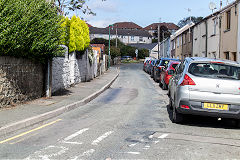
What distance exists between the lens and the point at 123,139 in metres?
6.17

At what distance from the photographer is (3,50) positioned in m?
8.89

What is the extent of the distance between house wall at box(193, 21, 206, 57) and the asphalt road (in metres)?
18.5

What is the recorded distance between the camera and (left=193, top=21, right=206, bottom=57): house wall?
26309 mm

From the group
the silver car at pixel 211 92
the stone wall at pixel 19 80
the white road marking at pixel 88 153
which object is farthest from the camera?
the stone wall at pixel 19 80

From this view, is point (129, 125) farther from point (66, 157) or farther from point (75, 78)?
point (75, 78)

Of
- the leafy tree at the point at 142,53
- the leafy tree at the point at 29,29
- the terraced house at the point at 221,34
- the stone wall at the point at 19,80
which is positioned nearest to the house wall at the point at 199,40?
the terraced house at the point at 221,34

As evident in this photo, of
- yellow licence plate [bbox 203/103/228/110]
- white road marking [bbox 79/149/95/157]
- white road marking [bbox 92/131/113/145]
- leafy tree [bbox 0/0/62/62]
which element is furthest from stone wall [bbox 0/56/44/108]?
yellow licence plate [bbox 203/103/228/110]

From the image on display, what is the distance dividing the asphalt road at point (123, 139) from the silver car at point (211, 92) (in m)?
0.49

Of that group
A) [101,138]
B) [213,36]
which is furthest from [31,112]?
[213,36]

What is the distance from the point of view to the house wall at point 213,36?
22.3 metres

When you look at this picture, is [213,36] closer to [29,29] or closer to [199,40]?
[199,40]

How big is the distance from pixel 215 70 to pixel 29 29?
5.74 m

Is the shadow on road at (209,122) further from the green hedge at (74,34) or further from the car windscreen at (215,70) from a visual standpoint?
the green hedge at (74,34)

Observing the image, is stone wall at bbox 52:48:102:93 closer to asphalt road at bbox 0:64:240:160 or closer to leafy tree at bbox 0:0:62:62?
leafy tree at bbox 0:0:62:62
